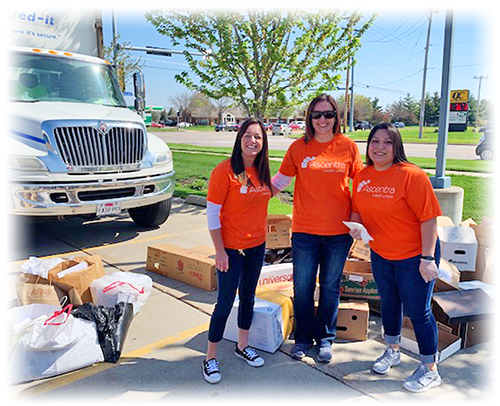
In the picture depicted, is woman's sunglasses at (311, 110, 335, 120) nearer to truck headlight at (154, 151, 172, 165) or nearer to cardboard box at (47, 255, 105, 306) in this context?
cardboard box at (47, 255, 105, 306)

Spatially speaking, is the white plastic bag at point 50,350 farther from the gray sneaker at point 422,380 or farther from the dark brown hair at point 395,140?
the dark brown hair at point 395,140

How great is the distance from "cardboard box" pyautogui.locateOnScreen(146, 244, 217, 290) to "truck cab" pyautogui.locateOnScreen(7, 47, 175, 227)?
1.24 metres

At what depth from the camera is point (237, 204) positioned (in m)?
2.93

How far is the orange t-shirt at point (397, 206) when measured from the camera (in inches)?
108

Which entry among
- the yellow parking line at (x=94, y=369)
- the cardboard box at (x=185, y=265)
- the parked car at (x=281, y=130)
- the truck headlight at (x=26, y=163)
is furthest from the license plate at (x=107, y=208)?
the parked car at (x=281, y=130)

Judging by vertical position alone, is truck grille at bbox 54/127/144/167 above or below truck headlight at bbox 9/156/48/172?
above

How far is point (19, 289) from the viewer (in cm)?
378

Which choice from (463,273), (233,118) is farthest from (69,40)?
(233,118)

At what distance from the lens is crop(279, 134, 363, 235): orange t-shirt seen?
122 inches

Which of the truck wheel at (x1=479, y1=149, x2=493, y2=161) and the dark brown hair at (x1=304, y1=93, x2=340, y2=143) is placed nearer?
the dark brown hair at (x1=304, y1=93, x2=340, y2=143)

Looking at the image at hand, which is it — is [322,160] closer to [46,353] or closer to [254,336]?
[254,336]

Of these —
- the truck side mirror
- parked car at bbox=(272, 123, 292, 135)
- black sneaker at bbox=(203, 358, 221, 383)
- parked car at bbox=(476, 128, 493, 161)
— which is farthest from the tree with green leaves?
parked car at bbox=(272, 123, 292, 135)

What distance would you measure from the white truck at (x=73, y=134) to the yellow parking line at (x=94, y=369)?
2732 mm

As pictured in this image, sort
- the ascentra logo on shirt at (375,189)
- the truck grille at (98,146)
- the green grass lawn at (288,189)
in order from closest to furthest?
the ascentra logo on shirt at (375,189) → the truck grille at (98,146) → the green grass lawn at (288,189)
